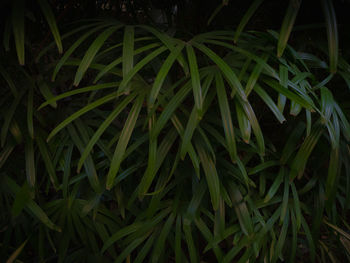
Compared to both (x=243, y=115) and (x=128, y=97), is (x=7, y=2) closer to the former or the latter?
(x=128, y=97)

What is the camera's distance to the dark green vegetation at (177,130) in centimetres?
61

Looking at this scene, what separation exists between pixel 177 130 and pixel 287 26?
0.32 m

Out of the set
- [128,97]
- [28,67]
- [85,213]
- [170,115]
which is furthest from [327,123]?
[28,67]

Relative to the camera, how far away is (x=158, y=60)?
2.48ft

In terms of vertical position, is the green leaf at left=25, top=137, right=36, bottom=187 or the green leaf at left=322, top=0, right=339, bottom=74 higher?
the green leaf at left=322, top=0, right=339, bottom=74

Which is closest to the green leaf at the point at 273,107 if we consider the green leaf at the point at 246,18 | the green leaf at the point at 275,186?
the green leaf at the point at 246,18

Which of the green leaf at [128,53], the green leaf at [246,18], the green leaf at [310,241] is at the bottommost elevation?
the green leaf at [310,241]

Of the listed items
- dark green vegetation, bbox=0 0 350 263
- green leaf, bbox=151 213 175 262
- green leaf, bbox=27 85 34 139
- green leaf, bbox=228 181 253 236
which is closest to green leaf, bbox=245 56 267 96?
dark green vegetation, bbox=0 0 350 263

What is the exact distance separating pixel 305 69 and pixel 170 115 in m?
0.38

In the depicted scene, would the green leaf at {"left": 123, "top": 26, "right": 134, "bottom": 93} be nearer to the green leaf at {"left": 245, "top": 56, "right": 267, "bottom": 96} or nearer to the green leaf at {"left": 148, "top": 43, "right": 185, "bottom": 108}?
the green leaf at {"left": 148, "top": 43, "right": 185, "bottom": 108}

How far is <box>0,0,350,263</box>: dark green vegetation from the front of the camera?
61 centimetres

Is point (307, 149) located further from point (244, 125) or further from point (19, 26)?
point (19, 26)

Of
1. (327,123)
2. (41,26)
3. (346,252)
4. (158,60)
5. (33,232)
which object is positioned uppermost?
(41,26)

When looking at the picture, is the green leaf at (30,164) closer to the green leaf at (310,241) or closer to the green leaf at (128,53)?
the green leaf at (128,53)
